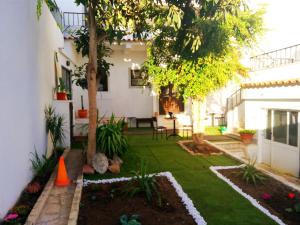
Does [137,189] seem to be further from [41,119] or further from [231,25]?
[231,25]

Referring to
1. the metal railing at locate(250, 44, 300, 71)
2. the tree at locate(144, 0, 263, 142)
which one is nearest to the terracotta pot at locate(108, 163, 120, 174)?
the tree at locate(144, 0, 263, 142)

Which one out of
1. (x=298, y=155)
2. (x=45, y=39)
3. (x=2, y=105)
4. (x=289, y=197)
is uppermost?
(x=45, y=39)

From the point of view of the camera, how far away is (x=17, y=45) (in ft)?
16.3

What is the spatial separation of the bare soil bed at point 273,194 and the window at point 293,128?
57.0 inches

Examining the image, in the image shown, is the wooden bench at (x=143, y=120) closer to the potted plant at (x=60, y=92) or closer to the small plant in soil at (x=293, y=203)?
the potted plant at (x=60, y=92)

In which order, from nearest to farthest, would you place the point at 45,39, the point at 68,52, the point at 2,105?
the point at 2,105 < the point at 45,39 < the point at 68,52

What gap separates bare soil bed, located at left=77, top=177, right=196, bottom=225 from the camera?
4.55 m

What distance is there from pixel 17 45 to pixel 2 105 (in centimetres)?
147

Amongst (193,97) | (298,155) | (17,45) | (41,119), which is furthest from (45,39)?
(298,155)

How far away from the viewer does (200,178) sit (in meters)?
6.82

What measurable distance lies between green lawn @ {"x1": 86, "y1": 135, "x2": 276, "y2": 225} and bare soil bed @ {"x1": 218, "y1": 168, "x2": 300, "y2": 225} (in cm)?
39

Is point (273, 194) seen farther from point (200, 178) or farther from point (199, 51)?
point (199, 51)

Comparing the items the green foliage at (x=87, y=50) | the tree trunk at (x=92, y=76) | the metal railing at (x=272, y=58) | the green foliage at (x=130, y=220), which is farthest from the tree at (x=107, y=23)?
the metal railing at (x=272, y=58)

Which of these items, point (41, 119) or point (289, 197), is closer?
point (289, 197)
